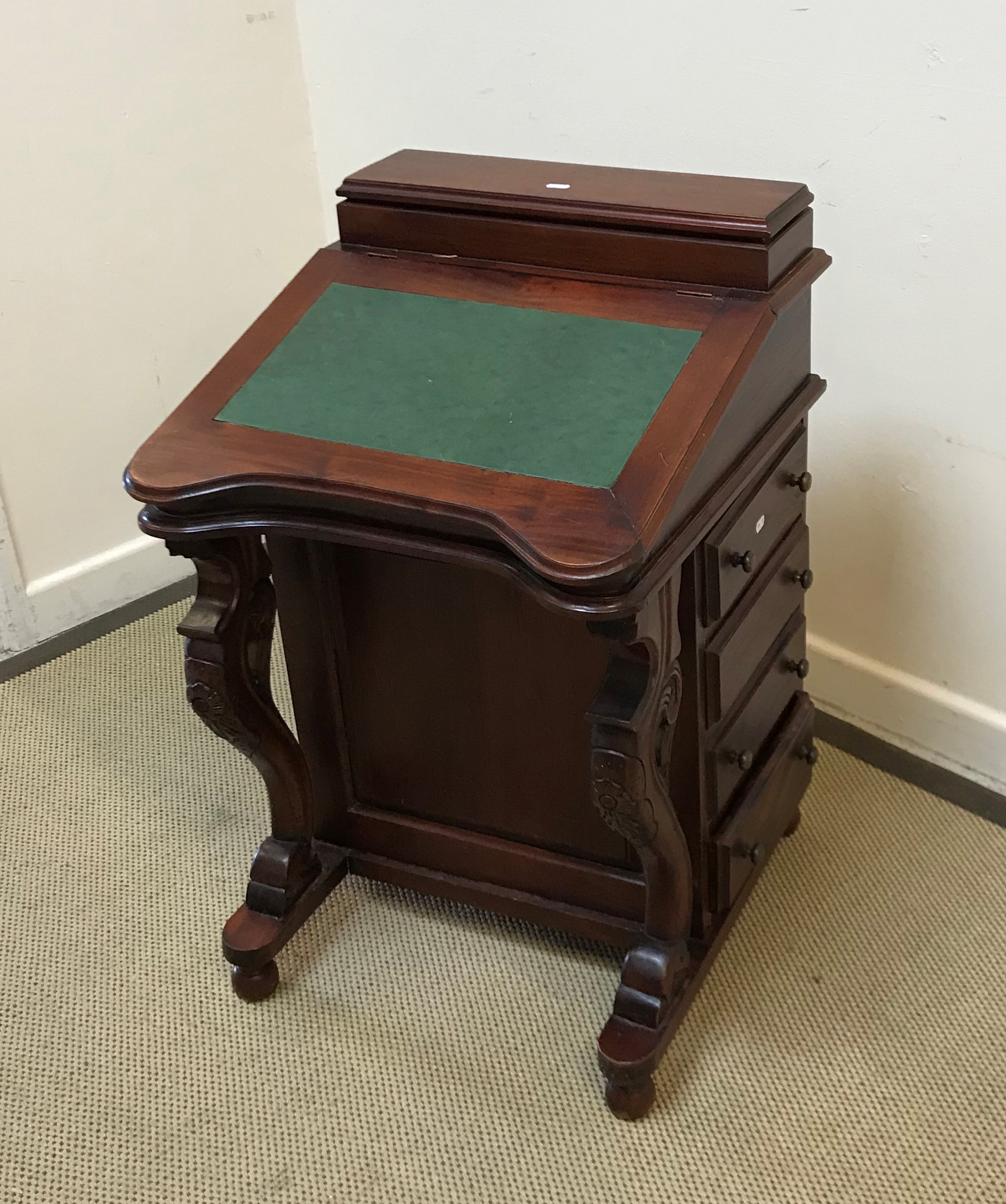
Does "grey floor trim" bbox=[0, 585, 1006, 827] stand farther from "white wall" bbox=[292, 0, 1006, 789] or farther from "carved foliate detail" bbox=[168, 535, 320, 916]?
"carved foliate detail" bbox=[168, 535, 320, 916]

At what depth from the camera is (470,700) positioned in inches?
62.1

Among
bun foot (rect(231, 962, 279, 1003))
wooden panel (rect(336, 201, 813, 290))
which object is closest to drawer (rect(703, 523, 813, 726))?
wooden panel (rect(336, 201, 813, 290))

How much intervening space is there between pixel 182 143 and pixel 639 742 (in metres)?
1.67

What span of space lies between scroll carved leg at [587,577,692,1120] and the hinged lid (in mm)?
383

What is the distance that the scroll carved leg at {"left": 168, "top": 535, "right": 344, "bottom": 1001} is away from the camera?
4.79ft

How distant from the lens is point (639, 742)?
128cm

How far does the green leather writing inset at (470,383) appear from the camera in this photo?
1.24 meters

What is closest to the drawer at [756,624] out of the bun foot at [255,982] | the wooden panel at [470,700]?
the wooden panel at [470,700]

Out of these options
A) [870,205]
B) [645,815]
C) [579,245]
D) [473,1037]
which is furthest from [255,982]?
[870,205]

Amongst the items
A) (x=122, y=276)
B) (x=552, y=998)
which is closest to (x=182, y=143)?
(x=122, y=276)

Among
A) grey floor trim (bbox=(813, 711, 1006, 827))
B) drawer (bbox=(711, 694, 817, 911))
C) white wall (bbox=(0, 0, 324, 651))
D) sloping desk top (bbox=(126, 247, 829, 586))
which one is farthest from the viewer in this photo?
white wall (bbox=(0, 0, 324, 651))

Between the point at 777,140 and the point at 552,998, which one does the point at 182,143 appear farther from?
the point at 552,998

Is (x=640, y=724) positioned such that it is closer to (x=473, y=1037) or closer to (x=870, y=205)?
(x=473, y=1037)

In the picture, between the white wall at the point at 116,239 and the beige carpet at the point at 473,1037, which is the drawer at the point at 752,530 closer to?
the beige carpet at the point at 473,1037
